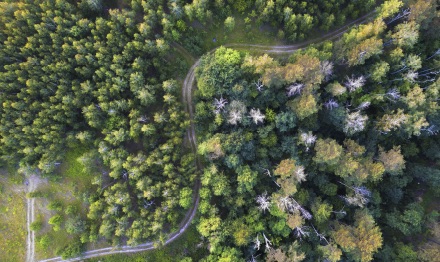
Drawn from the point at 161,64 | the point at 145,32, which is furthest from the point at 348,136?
the point at 145,32

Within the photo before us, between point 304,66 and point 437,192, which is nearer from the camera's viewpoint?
point 304,66

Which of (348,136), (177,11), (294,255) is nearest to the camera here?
(294,255)

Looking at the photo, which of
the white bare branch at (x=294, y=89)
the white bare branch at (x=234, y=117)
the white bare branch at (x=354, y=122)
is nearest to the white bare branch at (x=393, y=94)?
the white bare branch at (x=354, y=122)

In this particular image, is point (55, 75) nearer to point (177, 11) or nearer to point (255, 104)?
point (177, 11)

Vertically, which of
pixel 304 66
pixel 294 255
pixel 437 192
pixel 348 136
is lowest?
pixel 294 255

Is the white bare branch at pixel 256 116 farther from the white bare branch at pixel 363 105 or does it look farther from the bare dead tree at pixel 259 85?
the white bare branch at pixel 363 105

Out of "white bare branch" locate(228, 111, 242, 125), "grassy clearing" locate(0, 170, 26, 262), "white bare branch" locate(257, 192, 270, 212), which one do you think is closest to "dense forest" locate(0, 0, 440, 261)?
"white bare branch" locate(228, 111, 242, 125)

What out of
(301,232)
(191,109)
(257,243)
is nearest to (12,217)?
(191,109)
